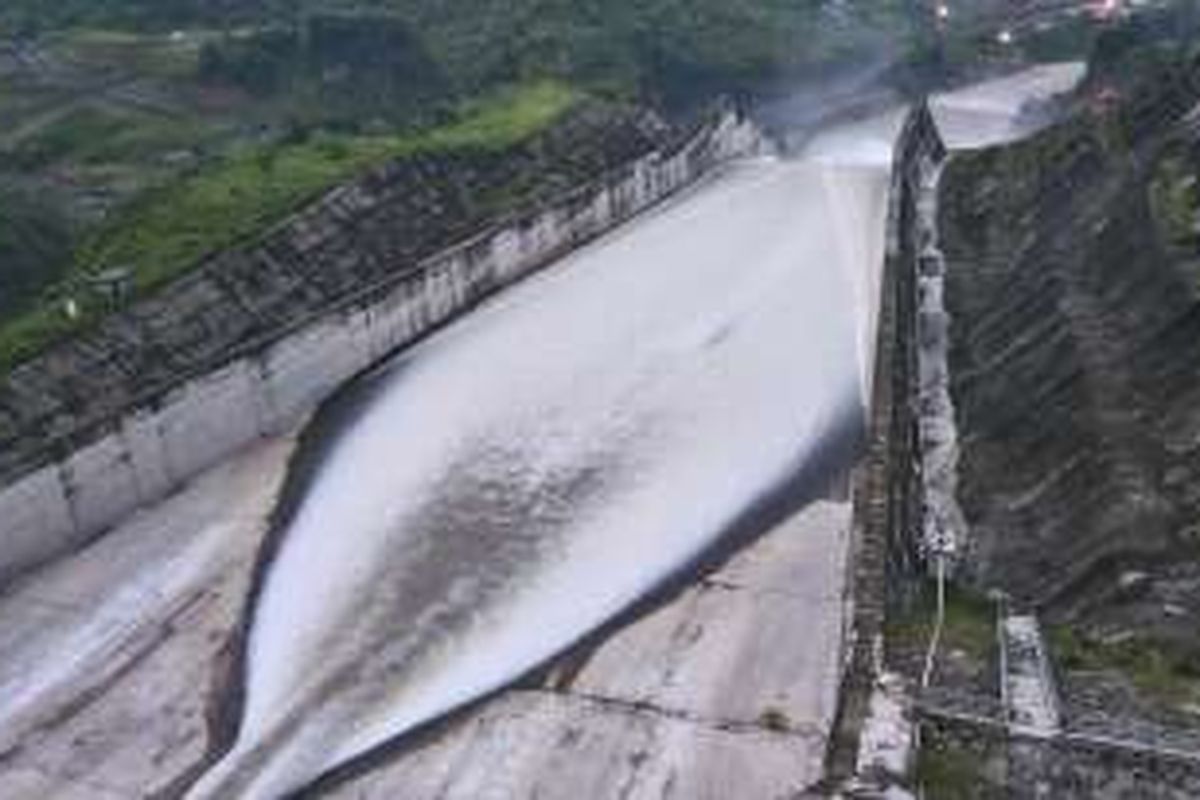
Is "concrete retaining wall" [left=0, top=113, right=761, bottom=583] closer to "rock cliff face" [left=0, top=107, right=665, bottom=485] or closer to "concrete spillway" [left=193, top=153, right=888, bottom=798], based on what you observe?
"rock cliff face" [left=0, top=107, right=665, bottom=485]

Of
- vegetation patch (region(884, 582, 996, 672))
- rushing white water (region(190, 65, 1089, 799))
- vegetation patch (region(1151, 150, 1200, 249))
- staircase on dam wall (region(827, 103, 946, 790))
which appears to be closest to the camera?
staircase on dam wall (region(827, 103, 946, 790))

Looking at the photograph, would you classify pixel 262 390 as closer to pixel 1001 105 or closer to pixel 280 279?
pixel 280 279

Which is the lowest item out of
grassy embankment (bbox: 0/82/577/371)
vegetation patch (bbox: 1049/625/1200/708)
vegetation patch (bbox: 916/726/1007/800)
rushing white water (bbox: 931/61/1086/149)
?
vegetation patch (bbox: 916/726/1007/800)

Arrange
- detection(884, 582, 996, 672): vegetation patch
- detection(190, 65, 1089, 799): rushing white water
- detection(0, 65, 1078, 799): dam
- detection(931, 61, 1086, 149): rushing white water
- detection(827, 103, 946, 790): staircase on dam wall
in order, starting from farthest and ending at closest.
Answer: detection(931, 61, 1086, 149): rushing white water, detection(190, 65, 1089, 799): rushing white water, detection(0, 65, 1078, 799): dam, detection(884, 582, 996, 672): vegetation patch, detection(827, 103, 946, 790): staircase on dam wall

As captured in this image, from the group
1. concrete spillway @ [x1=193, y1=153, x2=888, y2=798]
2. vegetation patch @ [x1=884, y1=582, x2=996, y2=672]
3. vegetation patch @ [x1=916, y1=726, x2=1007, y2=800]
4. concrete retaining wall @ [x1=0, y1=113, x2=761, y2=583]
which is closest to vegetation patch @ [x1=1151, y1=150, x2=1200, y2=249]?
concrete spillway @ [x1=193, y1=153, x2=888, y2=798]

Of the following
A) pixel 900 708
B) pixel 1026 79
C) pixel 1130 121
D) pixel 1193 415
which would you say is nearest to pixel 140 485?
pixel 900 708

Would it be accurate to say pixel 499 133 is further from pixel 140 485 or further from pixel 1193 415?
pixel 1193 415

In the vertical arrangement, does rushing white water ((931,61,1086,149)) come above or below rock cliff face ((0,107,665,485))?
above
